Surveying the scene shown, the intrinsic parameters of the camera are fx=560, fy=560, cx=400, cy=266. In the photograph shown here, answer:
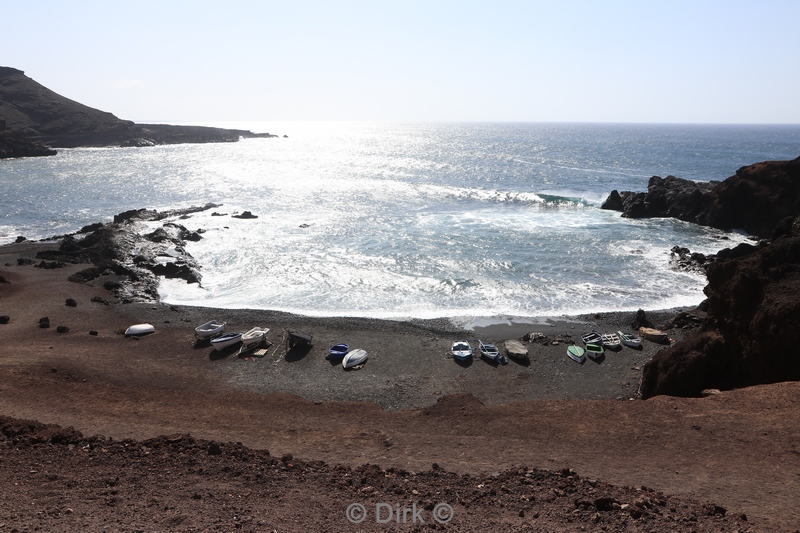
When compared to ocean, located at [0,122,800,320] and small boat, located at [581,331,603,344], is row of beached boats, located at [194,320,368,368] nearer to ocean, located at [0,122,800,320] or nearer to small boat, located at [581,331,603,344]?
ocean, located at [0,122,800,320]

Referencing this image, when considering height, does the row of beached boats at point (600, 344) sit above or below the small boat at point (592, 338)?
below

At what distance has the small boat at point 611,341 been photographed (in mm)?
26438

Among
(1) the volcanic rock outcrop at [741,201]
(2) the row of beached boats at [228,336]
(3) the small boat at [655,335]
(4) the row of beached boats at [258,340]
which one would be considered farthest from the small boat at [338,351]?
(1) the volcanic rock outcrop at [741,201]

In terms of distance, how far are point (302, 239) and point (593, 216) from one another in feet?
109

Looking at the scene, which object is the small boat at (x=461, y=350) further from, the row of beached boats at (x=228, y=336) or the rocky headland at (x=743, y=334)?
the row of beached boats at (x=228, y=336)

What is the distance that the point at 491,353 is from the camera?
83.3 ft

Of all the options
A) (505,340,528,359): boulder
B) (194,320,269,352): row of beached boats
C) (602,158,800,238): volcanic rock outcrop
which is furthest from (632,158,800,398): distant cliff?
(602,158,800,238): volcanic rock outcrop

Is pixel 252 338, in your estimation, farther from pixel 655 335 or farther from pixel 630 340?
pixel 655 335

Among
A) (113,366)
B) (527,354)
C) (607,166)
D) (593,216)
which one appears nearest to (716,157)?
(607,166)

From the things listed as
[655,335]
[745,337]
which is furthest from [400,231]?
[745,337]

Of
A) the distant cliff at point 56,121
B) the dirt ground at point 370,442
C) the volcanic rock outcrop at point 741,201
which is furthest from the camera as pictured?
the distant cliff at point 56,121

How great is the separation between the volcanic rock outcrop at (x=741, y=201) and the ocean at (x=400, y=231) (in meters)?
2.29

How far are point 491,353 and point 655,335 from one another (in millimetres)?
8446

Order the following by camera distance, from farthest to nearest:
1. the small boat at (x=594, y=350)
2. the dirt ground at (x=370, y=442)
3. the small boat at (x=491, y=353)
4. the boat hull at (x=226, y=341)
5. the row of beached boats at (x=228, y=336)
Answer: the row of beached boats at (x=228, y=336), the boat hull at (x=226, y=341), the small boat at (x=594, y=350), the small boat at (x=491, y=353), the dirt ground at (x=370, y=442)
